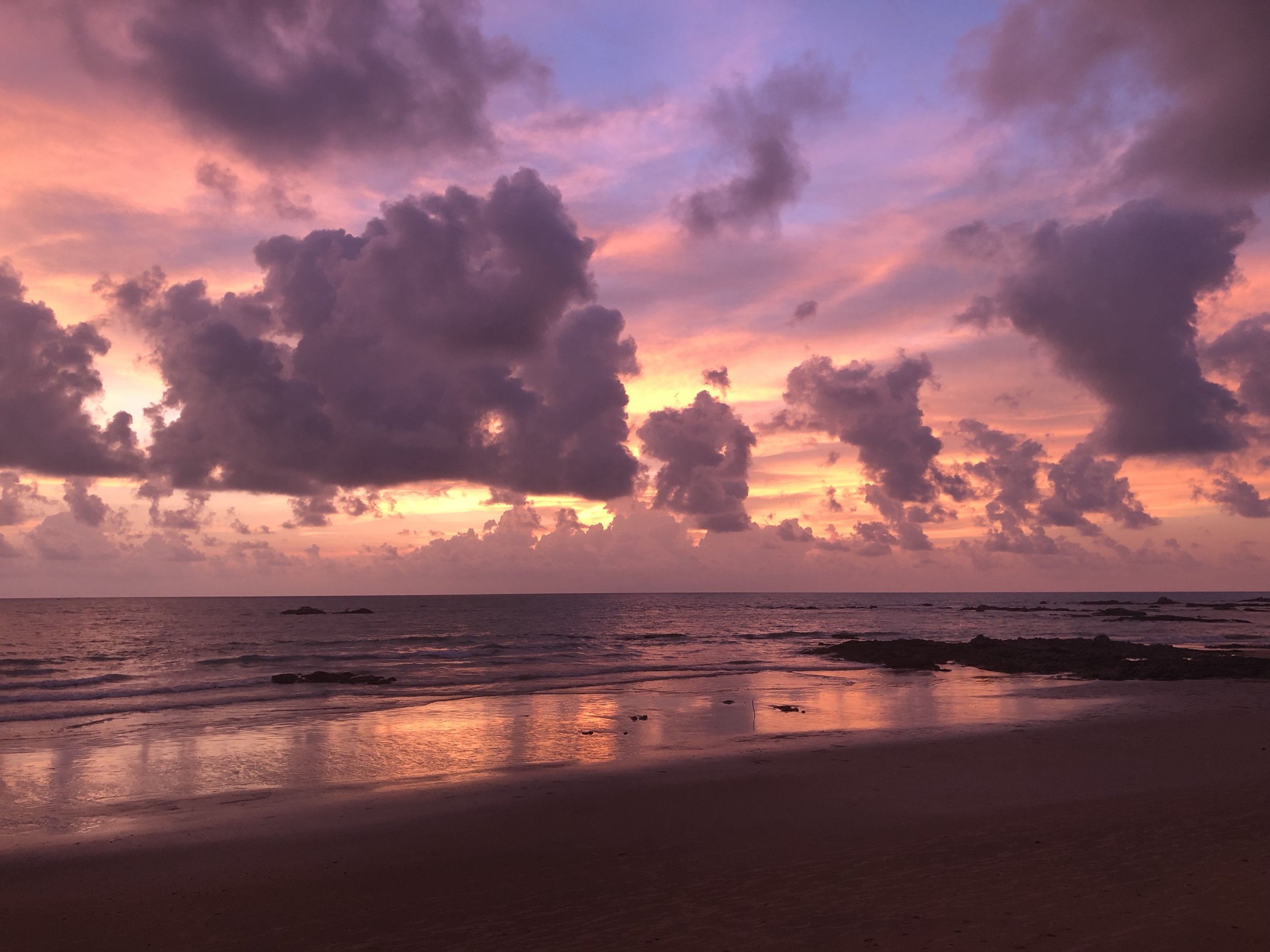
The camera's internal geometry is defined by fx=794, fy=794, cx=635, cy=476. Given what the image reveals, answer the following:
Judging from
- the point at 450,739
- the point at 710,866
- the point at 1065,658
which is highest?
the point at 710,866

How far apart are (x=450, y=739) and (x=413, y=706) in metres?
7.72

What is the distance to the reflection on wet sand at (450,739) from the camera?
16.5 metres

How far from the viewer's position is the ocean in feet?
58.6

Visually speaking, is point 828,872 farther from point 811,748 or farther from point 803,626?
point 803,626

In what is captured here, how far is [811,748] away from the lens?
1975 cm

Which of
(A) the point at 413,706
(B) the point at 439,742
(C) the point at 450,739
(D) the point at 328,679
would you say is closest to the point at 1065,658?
(A) the point at 413,706

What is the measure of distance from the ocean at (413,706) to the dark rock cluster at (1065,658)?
10.0ft

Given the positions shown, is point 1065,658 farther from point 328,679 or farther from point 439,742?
point 328,679

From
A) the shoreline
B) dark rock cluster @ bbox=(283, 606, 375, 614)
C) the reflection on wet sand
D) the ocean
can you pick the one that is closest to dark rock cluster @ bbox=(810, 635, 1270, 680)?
the ocean

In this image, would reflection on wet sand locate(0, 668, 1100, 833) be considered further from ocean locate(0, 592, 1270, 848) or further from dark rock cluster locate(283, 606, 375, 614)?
dark rock cluster locate(283, 606, 375, 614)

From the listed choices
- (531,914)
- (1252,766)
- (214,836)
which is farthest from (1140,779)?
(214,836)

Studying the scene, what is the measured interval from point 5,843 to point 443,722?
517 inches

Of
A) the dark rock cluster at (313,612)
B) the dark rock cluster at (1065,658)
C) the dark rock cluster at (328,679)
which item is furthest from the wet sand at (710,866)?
the dark rock cluster at (313,612)

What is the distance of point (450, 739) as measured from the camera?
22.1 m
